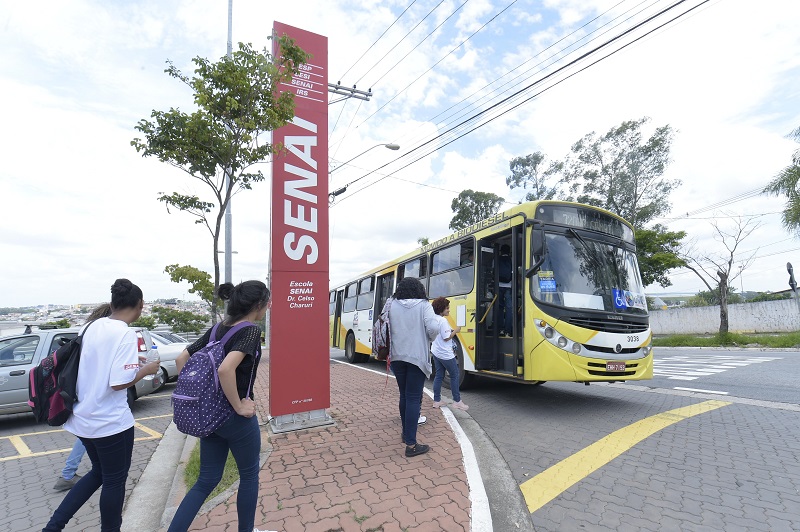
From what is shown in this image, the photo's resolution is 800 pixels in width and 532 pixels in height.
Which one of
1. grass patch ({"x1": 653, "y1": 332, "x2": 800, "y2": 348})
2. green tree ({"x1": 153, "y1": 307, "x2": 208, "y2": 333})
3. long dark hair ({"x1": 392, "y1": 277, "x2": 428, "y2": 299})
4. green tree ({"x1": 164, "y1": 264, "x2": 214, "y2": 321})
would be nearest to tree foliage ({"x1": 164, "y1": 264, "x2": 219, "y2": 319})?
green tree ({"x1": 164, "y1": 264, "x2": 214, "y2": 321})

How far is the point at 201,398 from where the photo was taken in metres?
2.56

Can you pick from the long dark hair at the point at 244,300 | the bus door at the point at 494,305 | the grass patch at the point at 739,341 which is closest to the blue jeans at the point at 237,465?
the long dark hair at the point at 244,300

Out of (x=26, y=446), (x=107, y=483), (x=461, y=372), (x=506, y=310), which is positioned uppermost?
(x=506, y=310)

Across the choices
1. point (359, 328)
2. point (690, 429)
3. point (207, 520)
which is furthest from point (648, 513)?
point (359, 328)

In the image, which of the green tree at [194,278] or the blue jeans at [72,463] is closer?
the blue jeans at [72,463]

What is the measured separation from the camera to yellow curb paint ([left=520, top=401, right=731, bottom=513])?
12.3 ft

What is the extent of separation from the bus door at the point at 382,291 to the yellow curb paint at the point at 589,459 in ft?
22.9

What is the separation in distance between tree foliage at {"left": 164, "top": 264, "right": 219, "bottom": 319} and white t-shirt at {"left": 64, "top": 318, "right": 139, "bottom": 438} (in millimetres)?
8138

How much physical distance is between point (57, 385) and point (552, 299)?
5.55 metres

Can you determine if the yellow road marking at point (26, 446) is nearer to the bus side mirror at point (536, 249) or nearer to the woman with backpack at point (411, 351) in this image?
the woman with backpack at point (411, 351)

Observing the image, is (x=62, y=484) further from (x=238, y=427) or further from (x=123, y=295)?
(x=238, y=427)

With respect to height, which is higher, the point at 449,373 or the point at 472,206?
the point at 472,206

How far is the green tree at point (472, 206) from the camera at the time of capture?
3325cm

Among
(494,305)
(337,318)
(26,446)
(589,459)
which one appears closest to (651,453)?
(589,459)
